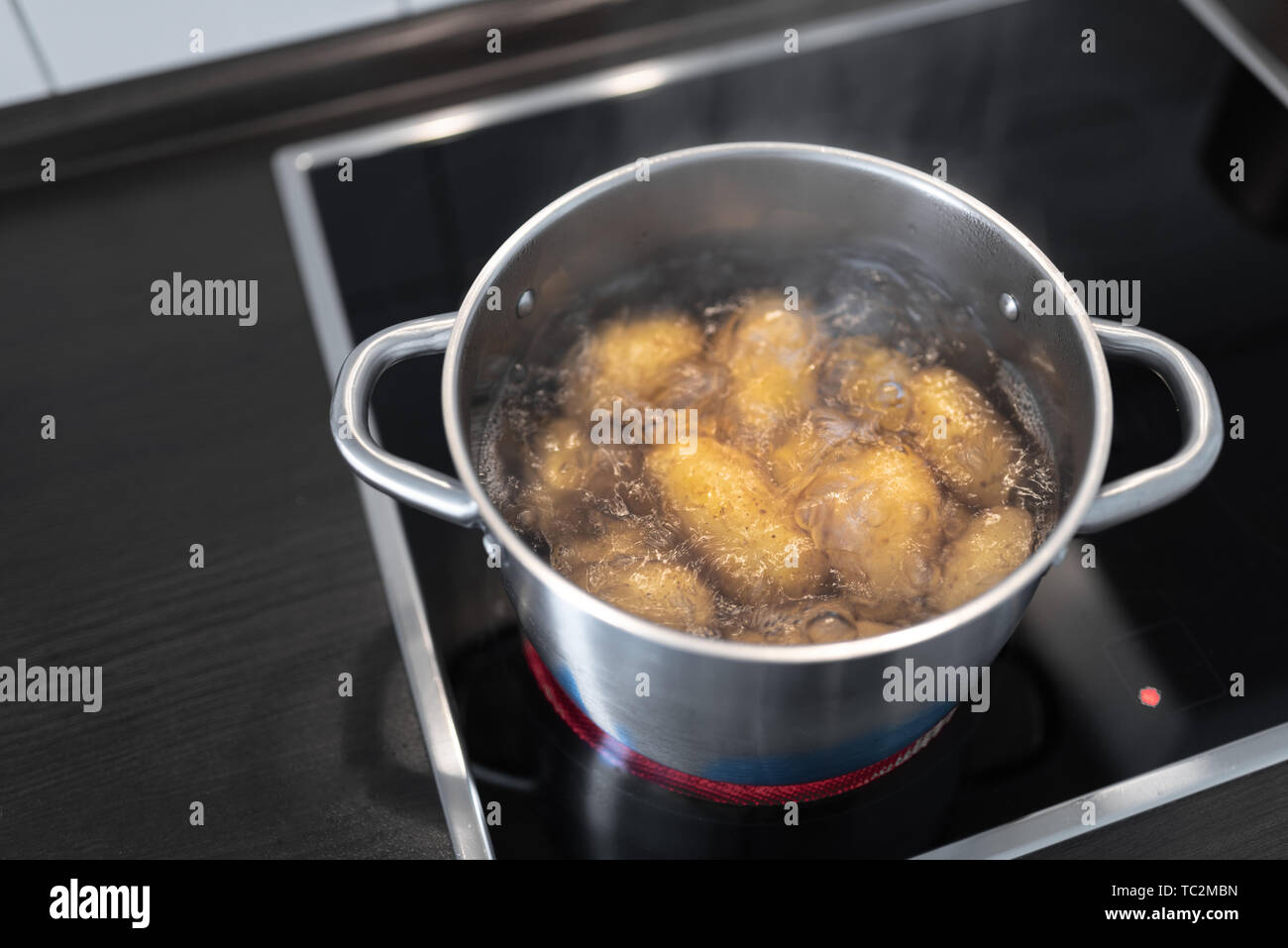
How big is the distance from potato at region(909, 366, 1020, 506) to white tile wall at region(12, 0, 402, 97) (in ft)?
2.03

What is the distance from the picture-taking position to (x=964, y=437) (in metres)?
0.72

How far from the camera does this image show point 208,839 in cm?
70

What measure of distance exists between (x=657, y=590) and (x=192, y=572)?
0.37 metres

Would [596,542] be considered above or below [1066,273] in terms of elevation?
below

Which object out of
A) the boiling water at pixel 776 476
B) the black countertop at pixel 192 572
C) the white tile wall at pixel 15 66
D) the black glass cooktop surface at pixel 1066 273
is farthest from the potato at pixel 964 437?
the white tile wall at pixel 15 66

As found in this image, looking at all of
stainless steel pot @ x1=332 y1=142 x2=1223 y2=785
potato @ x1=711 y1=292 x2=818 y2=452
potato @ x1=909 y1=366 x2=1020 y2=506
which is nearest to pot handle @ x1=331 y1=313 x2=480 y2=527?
stainless steel pot @ x1=332 y1=142 x2=1223 y2=785

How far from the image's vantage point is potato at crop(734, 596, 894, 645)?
0.62 m

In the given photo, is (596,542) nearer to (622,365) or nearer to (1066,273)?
(622,365)

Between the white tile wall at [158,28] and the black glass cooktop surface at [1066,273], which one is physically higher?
the white tile wall at [158,28]

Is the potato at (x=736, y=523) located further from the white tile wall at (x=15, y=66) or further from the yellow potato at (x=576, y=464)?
the white tile wall at (x=15, y=66)

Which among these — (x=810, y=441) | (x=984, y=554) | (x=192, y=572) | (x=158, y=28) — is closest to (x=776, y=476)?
(x=810, y=441)

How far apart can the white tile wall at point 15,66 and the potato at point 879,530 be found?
77cm

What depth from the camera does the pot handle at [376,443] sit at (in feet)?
1.87
